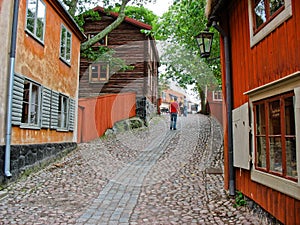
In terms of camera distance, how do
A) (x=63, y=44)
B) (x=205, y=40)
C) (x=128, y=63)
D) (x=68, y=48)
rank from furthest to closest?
(x=128, y=63) → (x=68, y=48) → (x=63, y=44) → (x=205, y=40)

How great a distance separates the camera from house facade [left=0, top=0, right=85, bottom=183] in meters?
7.38

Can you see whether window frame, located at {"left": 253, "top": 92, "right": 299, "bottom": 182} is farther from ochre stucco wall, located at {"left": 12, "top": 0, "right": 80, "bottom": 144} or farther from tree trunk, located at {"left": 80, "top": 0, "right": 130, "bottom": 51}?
tree trunk, located at {"left": 80, "top": 0, "right": 130, "bottom": 51}

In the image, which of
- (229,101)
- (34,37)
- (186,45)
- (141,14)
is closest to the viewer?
(229,101)

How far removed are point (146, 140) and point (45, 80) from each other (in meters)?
6.37

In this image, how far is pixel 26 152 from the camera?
8.12m

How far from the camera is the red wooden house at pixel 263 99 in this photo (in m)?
3.83

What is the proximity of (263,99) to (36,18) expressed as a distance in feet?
23.1

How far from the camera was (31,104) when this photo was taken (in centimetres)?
874

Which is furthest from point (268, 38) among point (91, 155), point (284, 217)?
point (91, 155)

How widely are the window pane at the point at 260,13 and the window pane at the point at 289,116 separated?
153cm

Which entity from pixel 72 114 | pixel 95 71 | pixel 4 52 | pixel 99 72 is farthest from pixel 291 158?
pixel 95 71

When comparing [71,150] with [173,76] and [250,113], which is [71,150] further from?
[173,76]

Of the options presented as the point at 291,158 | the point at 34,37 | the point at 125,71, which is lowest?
the point at 291,158

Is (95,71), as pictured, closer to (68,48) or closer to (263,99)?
(68,48)
